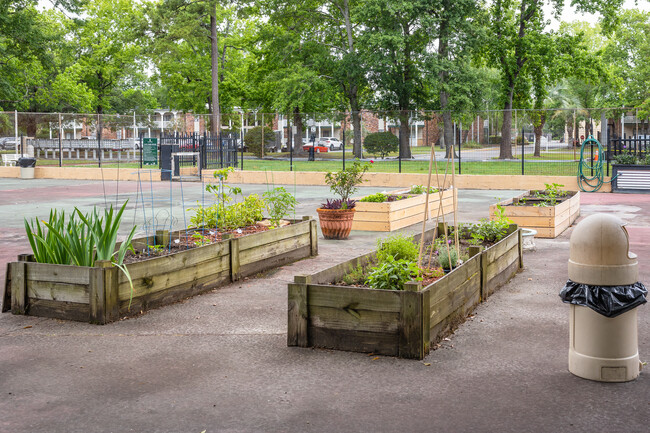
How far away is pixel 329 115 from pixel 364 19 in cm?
1059

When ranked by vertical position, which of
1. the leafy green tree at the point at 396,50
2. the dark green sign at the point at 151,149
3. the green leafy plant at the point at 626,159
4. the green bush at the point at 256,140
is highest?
the leafy green tree at the point at 396,50

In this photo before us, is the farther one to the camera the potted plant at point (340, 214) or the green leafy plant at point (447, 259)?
the potted plant at point (340, 214)

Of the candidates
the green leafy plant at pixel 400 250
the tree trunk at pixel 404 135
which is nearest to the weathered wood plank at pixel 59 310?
the green leafy plant at pixel 400 250

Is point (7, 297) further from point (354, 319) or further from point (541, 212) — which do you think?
point (541, 212)

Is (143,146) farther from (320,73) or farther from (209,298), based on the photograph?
(209,298)

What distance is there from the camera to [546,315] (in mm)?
7250

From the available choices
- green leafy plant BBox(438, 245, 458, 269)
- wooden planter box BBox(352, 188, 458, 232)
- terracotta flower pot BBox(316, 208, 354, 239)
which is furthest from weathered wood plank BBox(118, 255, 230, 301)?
wooden planter box BBox(352, 188, 458, 232)

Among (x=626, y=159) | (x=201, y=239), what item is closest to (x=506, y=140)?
(x=626, y=159)

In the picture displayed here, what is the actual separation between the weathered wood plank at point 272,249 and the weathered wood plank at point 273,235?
0.03 m

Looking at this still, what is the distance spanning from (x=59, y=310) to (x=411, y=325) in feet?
12.0

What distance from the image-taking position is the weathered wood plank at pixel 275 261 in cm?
909

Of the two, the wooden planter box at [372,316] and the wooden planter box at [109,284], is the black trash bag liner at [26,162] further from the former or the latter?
the wooden planter box at [372,316]

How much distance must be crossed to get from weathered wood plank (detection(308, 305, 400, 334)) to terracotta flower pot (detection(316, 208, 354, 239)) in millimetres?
6359

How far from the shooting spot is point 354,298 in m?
5.91
